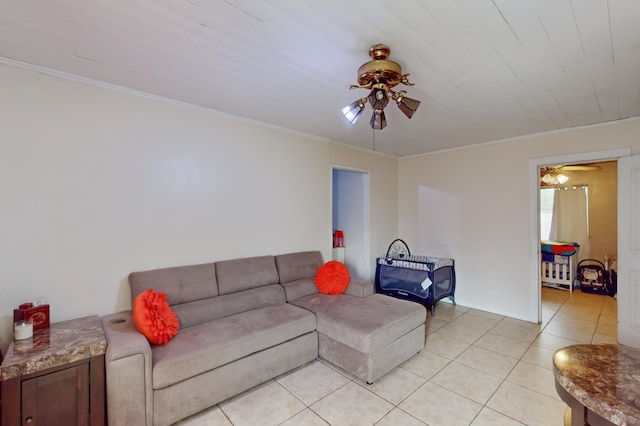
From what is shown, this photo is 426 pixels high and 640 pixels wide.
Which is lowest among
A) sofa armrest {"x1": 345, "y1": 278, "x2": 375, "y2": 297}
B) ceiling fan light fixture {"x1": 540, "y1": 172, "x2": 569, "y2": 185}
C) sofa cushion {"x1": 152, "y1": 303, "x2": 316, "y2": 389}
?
sofa cushion {"x1": 152, "y1": 303, "x2": 316, "y2": 389}

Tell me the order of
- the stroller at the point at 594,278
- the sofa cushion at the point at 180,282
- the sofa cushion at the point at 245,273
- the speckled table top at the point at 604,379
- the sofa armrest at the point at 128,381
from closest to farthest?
the speckled table top at the point at 604,379, the sofa armrest at the point at 128,381, the sofa cushion at the point at 180,282, the sofa cushion at the point at 245,273, the stroller at the point at 594,278

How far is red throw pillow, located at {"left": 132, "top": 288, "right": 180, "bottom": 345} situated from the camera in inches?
77.2

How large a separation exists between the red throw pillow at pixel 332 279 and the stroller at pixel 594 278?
487 centimetres

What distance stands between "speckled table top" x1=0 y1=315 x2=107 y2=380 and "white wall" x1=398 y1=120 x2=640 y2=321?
4463mm

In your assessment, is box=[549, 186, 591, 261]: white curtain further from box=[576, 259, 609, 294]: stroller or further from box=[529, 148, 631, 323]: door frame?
box=[529, 148, 631, 323]: door frame

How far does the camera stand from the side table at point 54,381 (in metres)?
1.48

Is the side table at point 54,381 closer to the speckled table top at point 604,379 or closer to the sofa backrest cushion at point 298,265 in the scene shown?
the sofa backrest cushion at point 298,265

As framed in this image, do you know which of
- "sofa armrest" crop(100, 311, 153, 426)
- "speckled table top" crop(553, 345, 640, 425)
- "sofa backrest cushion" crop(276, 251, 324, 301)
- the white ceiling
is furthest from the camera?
"sofa backrest cushion" crop(276, 251, 324, 301)

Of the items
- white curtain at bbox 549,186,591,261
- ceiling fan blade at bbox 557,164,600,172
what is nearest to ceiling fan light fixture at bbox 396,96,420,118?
ceiling fan blade at bbox 557,164,600,172

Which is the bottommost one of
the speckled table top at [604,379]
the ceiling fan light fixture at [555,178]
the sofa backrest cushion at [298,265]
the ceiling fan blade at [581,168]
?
the speckled table top at [604,379]

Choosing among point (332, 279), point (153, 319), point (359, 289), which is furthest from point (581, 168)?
point (153, 319)

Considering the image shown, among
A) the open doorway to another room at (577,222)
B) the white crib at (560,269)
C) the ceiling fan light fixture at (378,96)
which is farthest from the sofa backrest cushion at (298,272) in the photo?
the white crib at (560,269)

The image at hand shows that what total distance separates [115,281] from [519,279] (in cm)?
468

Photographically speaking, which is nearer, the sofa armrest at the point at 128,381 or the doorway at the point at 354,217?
the sofa armrest at the point at 128,381
